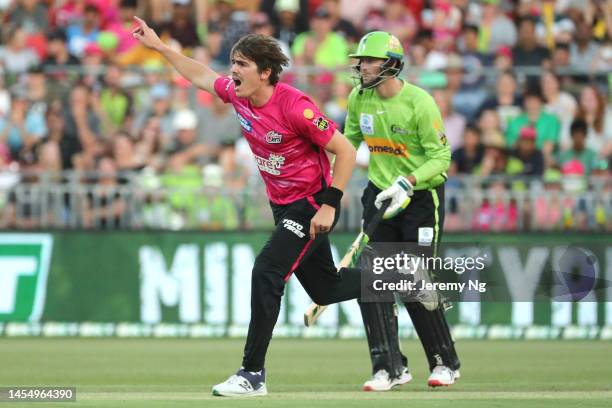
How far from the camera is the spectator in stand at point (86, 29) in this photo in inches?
879

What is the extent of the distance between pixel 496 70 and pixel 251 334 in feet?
35.1

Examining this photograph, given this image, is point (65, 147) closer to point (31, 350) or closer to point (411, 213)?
point (31, 350)

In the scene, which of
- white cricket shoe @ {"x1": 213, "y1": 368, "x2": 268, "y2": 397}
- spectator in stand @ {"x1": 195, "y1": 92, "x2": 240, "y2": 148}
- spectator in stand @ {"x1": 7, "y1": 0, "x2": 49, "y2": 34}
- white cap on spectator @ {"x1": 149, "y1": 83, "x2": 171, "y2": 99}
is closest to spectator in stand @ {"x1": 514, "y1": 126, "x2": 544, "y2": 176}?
spectator in stand @ {"x1": 195, "y1": 92, "x2": 240, "y2": 148}

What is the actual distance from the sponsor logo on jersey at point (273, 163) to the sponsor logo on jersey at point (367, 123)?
142 cm

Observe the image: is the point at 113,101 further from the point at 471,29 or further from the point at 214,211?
the point at 471,29

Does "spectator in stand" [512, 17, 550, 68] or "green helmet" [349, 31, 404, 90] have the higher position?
"spectator in stand" [512, 17, 550, 68]

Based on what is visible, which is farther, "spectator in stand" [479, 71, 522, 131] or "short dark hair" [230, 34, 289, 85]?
"spectator in stand" [479, 71, 522, 131]

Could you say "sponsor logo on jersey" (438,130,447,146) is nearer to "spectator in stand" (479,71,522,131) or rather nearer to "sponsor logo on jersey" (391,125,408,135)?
"sponsor logo on jersey" (391,125,408,135)

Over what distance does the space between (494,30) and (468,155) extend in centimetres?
365

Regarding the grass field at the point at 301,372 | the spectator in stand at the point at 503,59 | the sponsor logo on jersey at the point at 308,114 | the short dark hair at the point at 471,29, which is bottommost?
the grass field at the point at 301,372

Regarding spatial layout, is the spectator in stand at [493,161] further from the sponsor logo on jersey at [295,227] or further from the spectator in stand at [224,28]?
the sponsor logo on jersey at [295,227]

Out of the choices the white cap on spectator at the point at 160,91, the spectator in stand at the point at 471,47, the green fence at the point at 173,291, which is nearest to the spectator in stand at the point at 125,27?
the white cap on spectator at the point at 160,91

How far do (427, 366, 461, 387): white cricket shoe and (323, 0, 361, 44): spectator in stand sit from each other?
10743mm

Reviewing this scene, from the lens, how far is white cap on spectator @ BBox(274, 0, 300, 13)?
22.2 metres
